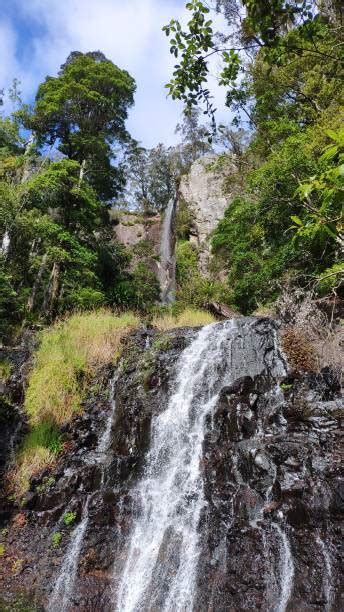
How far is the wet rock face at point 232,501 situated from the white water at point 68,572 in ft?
0.25

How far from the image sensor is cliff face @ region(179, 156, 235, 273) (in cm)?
2747

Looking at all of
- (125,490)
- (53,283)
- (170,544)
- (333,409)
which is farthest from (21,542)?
(53,283)

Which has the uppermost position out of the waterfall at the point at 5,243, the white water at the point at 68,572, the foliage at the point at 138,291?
the waterfall at the point at 5,243

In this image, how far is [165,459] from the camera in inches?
283

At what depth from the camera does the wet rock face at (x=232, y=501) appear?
529 centimetres

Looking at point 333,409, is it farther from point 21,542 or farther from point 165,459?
point 21,542

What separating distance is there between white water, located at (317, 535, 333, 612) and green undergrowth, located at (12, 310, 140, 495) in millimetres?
4819

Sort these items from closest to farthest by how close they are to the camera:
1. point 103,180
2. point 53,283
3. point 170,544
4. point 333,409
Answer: point 170,544, point 333,409, point 53,283, point 103,180

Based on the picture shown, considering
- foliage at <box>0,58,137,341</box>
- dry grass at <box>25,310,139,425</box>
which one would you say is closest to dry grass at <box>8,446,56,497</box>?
dry grass at <box>25,310,139,425</box>

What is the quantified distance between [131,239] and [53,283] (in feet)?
44.9

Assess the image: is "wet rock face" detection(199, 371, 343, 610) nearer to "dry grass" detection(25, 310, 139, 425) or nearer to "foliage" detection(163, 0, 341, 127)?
"dry grass" detection(25, 310, 139, 425)

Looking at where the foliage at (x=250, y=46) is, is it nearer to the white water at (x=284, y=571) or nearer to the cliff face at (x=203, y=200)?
the white water at (x=284, y=571)

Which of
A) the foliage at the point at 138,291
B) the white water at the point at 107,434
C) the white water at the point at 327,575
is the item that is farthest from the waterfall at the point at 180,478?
the foliage at the point at 138,291

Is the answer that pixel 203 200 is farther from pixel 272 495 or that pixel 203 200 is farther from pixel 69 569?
pixel 69 569
